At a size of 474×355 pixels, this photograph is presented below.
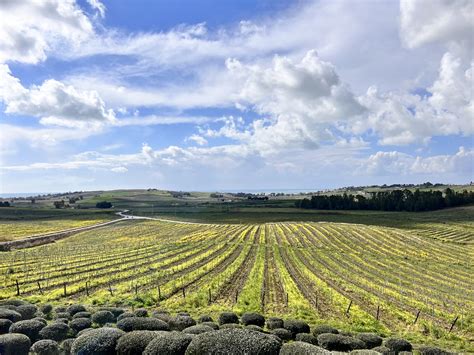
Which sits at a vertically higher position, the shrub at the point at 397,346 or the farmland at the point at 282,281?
the shrub at the point at 397,346

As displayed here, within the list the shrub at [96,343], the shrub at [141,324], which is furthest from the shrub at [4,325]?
the shrub at [141,324]

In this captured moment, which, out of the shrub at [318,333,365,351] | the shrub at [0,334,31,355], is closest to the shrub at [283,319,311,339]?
the shrub at [318,333,365,351]

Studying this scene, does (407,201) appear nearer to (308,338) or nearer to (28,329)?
(308,338)

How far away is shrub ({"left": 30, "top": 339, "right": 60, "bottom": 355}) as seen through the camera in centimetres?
1800

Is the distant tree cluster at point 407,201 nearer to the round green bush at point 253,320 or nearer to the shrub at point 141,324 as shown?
the round green bush at point 253,320

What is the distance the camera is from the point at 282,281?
3953 cm

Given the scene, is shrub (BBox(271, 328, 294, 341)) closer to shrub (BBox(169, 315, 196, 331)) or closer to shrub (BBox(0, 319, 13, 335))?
shrub (BBox(169, 315, 196, 331))

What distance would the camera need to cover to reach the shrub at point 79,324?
22.0m

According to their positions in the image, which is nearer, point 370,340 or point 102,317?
point 370,340

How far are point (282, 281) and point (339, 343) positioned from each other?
65.3 feet

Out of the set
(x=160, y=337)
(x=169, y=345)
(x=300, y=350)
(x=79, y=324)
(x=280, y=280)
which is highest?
(x=300, y=350)

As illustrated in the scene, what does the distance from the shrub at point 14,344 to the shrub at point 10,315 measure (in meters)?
4.42

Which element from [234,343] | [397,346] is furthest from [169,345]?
[397,346]

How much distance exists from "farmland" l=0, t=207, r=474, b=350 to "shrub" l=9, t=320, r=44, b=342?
10788 mm
